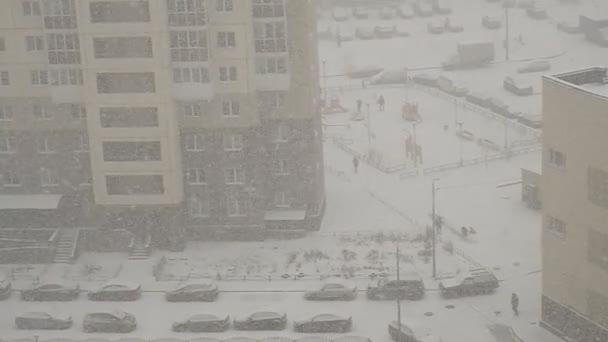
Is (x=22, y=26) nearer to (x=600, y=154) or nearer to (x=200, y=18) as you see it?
(x=200, y=18)

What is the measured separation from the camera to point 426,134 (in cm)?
8050

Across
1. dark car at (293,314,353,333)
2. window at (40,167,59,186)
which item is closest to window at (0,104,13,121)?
window at (40,167,59,186)

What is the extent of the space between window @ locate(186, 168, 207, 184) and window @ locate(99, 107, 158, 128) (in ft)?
12.6

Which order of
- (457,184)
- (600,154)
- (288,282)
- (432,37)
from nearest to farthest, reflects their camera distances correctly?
(600,154) → (288,282) → (457,184) → (432,37)

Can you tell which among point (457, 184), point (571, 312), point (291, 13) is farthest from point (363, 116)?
point (571, 312)

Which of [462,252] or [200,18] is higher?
[200,18]

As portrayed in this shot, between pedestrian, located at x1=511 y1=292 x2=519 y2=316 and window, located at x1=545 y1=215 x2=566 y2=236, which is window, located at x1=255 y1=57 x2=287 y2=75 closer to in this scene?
pedestrian, located at x1=511 y1=292 x2=519 y2=316

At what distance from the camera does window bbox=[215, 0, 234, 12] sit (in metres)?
60.0

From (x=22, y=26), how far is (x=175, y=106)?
972cm

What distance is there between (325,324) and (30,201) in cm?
2085

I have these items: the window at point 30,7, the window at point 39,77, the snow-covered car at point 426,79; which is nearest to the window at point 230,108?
the window at point 39,77

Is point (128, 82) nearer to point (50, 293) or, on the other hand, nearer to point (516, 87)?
point (50, 293)

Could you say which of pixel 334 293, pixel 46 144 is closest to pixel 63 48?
pixel 46 144

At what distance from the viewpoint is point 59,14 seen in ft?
198
